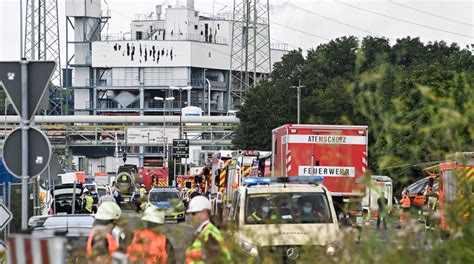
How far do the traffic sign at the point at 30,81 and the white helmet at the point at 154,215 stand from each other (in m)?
4.39

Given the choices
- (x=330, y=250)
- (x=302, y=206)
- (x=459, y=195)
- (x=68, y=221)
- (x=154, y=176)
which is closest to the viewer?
(x=459, y=195)

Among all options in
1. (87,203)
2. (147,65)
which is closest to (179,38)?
(147,65)

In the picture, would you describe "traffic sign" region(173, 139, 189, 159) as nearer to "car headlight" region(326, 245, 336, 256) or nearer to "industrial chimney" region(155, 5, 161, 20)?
"industrial chimney" region(155, 5, 161, 20)

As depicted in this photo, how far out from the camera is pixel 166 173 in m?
118

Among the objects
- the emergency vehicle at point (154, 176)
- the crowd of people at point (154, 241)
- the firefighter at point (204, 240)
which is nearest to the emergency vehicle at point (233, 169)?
the crowd of people at point (154, 241)

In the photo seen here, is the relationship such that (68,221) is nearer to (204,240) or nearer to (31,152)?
(31,152)

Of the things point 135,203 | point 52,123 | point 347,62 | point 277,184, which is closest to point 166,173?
point 52,123

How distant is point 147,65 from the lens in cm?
15225

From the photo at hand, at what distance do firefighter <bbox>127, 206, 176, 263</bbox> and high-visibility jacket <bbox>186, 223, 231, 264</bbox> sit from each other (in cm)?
33

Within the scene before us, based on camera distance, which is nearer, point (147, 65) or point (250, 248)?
point (250, 248)

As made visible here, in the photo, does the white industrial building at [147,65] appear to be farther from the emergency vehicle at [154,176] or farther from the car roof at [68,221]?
the car roof at [68,221]

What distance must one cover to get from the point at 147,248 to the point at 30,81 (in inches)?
227

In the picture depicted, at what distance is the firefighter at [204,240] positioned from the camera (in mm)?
10750

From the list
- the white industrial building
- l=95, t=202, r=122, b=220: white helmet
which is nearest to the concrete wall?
the white industrial building
